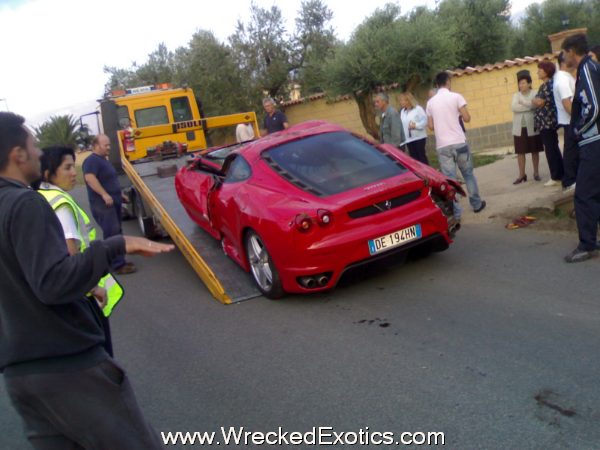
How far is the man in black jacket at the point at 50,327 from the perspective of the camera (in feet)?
7.15

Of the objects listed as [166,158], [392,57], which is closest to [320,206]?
[166,158]

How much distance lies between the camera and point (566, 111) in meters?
7.69

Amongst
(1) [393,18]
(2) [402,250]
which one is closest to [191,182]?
(2) [402,250]

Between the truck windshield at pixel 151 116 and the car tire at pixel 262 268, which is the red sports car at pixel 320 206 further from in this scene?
the truck windshield at pixel 151 116

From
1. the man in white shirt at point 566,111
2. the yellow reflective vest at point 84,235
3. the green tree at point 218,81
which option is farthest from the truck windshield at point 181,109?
the green tree at point 218,81

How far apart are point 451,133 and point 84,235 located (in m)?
6.19

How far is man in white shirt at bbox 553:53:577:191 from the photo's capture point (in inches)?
297

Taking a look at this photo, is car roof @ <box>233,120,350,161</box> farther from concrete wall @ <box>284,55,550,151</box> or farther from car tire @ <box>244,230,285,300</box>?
concrete wall @ <box>284,55,550,151</box>

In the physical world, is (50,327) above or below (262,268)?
above

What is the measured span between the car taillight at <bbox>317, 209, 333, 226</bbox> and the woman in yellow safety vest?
7.20ft

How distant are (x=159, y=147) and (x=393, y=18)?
35.5 feet

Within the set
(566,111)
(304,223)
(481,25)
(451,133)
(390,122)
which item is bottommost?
(304,223)

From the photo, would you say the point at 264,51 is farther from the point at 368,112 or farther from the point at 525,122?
the point at 525,122

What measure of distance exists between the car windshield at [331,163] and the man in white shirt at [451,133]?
7.17 ft
